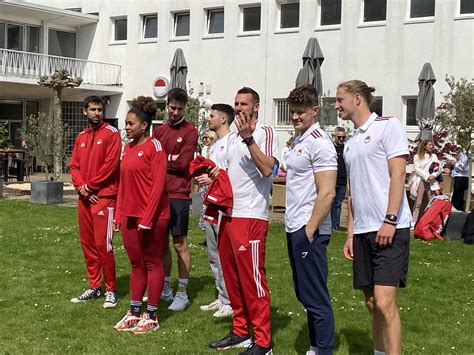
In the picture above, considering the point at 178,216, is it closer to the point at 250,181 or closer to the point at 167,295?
the point at 167,295

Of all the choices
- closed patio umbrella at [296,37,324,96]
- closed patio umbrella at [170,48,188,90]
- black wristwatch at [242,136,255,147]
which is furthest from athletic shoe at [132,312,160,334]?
closed patio umbrella at [170,48,188,90]

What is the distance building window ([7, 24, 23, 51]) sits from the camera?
91.8 feet

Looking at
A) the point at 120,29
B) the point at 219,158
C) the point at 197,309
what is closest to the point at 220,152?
the point at 219,158

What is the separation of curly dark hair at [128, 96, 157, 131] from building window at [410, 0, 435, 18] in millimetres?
17264

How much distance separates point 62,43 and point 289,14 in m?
11.1

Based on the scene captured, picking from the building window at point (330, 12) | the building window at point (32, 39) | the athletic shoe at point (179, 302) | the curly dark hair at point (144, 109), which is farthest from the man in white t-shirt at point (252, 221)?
the building window at point (32, 39)

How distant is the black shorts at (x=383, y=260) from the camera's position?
4.27 m

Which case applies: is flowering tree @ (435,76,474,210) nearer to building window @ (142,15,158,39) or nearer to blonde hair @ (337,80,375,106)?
blonde hair @ (337,80,375,106)

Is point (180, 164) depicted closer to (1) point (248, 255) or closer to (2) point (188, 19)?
(1) point (248, 255)

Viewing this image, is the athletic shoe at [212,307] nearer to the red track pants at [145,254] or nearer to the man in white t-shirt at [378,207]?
the red track pants at [145,254]

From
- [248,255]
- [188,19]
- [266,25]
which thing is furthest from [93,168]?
[188,19]

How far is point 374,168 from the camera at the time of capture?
4355mm

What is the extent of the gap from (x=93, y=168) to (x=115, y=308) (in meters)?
1.39

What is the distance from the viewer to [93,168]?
22.0 ft
